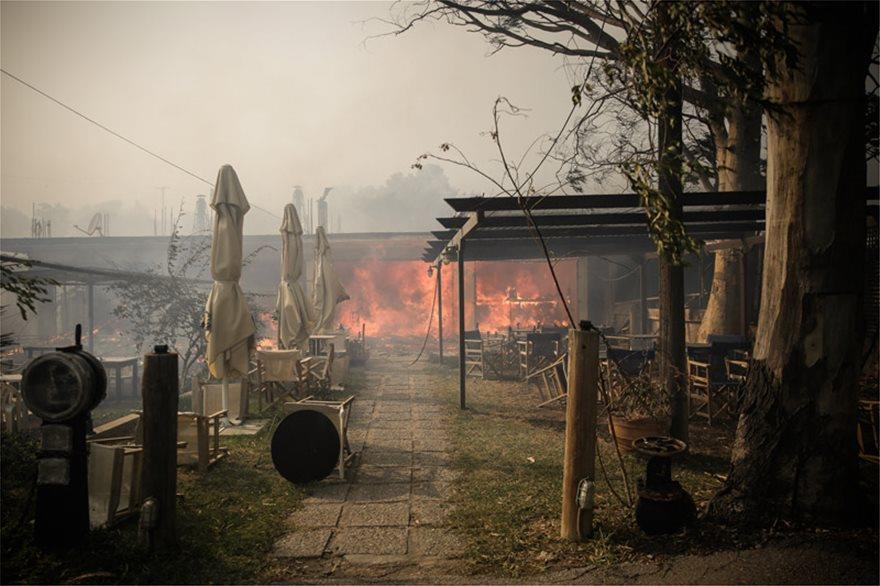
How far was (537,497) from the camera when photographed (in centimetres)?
485

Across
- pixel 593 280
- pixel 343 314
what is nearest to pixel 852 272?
pixel 593 280

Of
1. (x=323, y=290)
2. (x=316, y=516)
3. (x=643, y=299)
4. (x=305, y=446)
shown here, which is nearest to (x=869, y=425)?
(x=316, y=516)

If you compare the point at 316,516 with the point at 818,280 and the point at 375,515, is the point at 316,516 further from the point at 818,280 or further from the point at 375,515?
the point at 818,280

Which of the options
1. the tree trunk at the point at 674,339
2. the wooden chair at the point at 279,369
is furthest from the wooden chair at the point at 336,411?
the tree trunk at the point at 674,339

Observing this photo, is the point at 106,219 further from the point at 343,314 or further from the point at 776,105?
the point at 776,105

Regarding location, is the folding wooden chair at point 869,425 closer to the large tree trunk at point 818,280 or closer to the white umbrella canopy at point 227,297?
the large tree trunk at point 818,280

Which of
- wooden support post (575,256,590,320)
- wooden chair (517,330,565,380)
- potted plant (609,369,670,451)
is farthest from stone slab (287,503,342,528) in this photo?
wooden support post (575,256,590,320)

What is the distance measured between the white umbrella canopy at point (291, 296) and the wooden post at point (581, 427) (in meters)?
6.65

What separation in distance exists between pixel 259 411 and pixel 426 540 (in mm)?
5216

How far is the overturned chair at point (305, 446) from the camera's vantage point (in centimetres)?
530

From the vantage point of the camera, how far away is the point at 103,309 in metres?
23.7

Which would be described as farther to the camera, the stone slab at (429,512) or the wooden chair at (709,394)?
the wooden chair at (709,394)

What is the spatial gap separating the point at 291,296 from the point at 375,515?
5794 millimetres

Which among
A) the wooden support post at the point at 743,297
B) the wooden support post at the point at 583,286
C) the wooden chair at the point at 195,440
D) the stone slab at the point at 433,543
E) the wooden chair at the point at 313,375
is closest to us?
the stone slab at the point at 433,543
